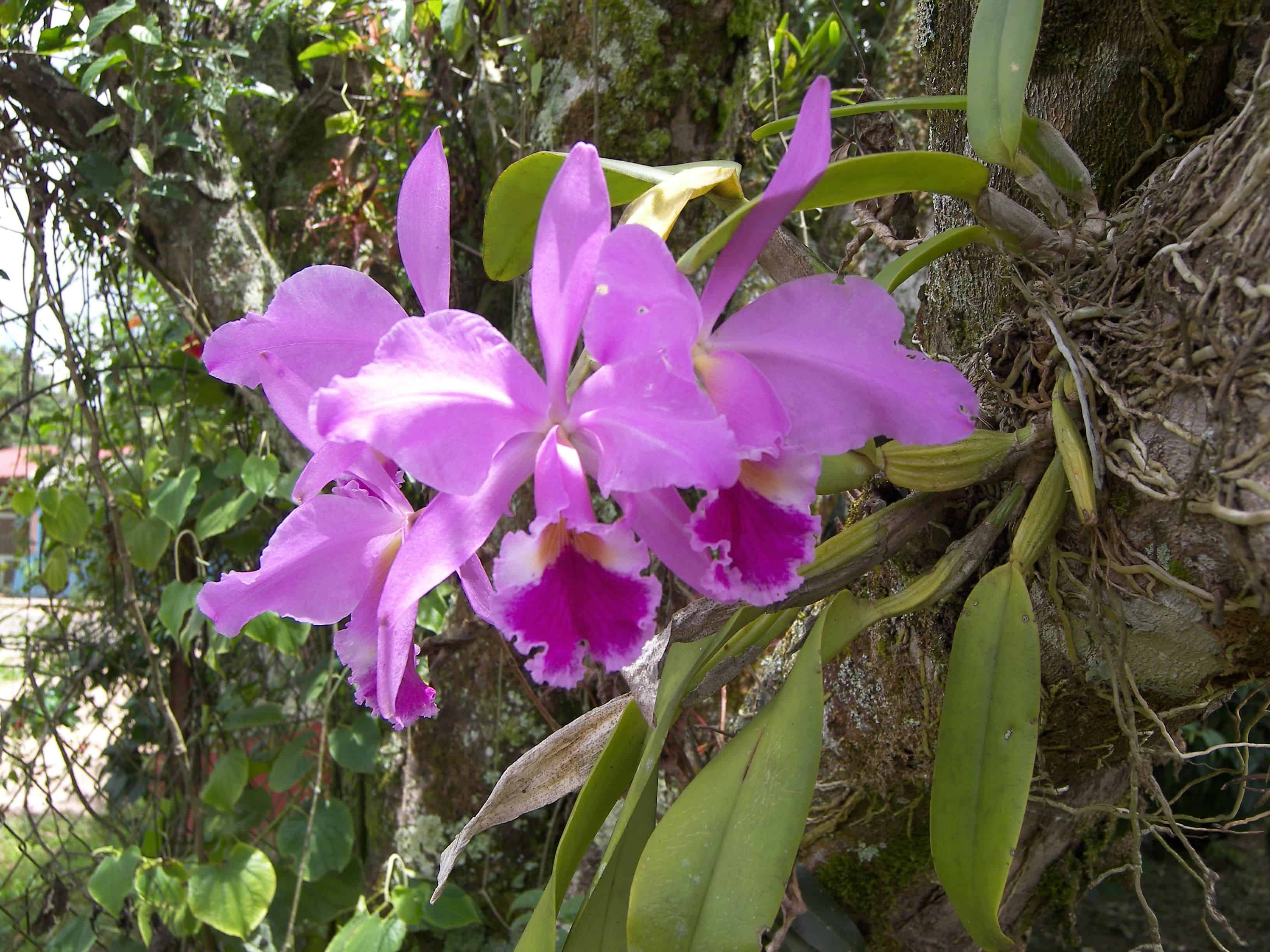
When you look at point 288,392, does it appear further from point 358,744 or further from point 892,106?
point 358,744

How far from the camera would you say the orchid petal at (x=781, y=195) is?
16.2 inches

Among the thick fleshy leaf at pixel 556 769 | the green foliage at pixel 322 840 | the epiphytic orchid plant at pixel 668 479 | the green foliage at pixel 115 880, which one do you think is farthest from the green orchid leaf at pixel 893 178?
the green foliage at pixel 115 880

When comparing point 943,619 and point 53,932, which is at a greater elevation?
point 943,619

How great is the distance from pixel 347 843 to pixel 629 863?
0.95 m

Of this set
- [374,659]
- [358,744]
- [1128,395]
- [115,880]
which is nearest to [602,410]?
[374,659]

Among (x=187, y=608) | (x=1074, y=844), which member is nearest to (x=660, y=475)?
(x=1074, y=844)

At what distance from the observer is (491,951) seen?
4.17 ft

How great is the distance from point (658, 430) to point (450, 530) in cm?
13

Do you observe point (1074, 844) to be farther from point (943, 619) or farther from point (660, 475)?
point (660, 475)

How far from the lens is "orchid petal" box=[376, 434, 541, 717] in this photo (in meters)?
0.47

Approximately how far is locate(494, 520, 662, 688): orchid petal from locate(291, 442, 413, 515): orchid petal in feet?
0.34

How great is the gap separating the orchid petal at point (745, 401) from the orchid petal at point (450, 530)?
10cm

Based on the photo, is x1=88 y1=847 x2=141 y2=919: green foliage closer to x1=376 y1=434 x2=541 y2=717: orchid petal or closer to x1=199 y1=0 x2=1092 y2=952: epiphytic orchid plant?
x1=199 y1=0 x2=1092 y2=952: epiphytic orchid plant

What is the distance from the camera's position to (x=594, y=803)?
59cm
